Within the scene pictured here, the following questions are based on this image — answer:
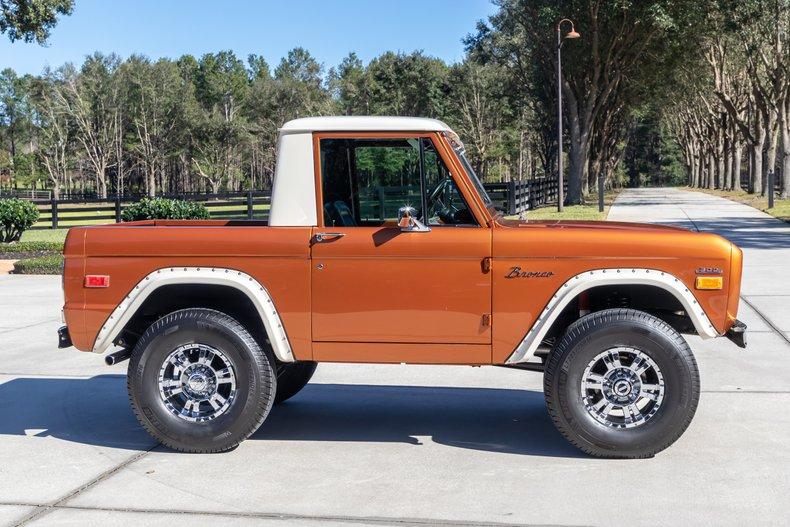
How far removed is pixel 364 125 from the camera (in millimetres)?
5637

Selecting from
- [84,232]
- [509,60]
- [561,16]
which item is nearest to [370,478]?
[84,232]

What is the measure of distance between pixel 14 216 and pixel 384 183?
59.7 ft

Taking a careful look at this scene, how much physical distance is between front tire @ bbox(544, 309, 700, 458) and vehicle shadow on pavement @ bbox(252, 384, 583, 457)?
0.30m

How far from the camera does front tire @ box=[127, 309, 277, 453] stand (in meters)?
5.57

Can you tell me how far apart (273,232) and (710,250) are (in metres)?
2.57

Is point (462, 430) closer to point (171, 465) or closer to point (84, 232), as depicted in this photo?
point (171, 465)

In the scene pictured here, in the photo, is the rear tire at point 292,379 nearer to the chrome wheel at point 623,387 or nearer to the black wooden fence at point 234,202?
the chrome wheel at point 623,387

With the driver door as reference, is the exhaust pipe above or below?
below

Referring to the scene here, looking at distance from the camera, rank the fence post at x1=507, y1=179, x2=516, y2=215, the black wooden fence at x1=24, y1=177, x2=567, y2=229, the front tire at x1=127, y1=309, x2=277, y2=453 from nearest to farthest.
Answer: the front tire at x1=127, y1=309, x2=277, y2=453
the fence post at x1=507, y1=179, x2=516, y2=215
the black wooden fence at x1=24, y1=177, x2=567, y2=229

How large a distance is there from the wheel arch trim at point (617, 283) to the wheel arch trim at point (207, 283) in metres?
1.46

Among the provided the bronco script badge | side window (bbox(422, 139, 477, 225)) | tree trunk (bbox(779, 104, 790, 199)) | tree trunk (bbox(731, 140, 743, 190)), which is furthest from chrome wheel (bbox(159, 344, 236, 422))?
tree trunk (bbox(731, 140, 743, 190))

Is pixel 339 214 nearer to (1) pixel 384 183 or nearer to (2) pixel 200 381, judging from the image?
(1) pixel 384 183

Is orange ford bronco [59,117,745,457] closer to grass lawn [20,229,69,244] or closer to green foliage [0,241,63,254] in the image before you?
green foliage [0,241,63,254]

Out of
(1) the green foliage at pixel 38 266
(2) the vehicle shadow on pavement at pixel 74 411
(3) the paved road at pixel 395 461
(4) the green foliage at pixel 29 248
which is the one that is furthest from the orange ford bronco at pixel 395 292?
(4) the green foliage at pixel 29 248
